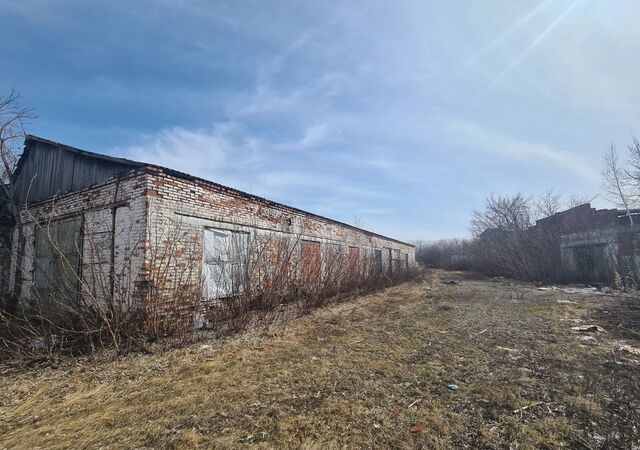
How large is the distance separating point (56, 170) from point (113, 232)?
410cm

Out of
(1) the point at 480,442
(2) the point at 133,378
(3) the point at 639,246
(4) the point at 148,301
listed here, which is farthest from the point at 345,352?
(3) the point at 639,246

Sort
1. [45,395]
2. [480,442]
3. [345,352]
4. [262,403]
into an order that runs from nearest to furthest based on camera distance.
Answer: [480,442] < [262,403] < [45,395] < [345,352]

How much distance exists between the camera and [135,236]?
19.9 feet

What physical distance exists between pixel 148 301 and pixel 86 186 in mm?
4260

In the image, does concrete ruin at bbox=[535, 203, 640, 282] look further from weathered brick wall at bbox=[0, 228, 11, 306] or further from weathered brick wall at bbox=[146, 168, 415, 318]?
weathered brick wall at bbox=[0, 228, 11, 306]

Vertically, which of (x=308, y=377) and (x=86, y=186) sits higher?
(x=86, y=186)

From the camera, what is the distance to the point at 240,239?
834 centimetres

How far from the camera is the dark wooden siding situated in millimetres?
7344

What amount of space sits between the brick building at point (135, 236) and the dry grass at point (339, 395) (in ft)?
5.36

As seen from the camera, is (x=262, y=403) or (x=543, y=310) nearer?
(x=262, y=403)

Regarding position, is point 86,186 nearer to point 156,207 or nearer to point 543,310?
point 156,207

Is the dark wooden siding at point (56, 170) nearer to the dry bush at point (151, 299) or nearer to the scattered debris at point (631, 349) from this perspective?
the dry bush at point (151, 299)

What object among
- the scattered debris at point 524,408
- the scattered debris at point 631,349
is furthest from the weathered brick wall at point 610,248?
the scattered debris at point 524,408

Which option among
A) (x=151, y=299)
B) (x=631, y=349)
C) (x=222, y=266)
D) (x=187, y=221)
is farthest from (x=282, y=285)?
(x=631, y=349)
